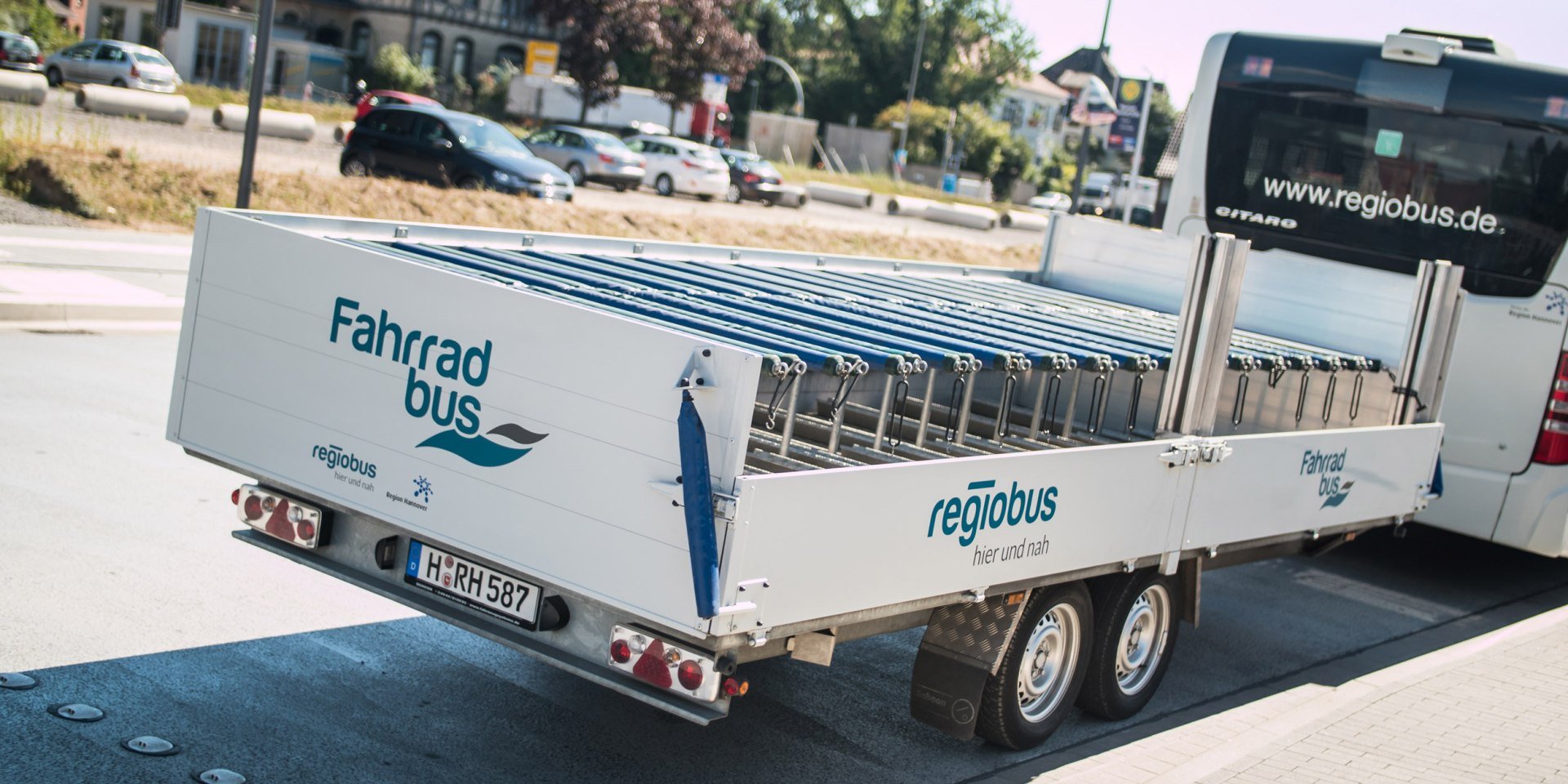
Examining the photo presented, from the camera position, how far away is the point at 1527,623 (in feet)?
32.3

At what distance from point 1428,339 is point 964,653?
14.9ft

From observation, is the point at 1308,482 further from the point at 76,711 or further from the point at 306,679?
the point at 76,711

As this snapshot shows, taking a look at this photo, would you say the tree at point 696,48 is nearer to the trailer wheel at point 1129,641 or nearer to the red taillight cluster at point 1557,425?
the red taillight cluster at point 1557,425

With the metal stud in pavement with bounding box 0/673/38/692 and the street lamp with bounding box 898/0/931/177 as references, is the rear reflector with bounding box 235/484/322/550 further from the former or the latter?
Result: the street lamp with bounding box 898/0/931/177

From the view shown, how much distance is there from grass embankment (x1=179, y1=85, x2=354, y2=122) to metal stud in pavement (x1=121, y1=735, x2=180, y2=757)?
39897 mm

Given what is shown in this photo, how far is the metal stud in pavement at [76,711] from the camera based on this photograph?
519 cm

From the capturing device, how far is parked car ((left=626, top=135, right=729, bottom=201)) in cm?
4053

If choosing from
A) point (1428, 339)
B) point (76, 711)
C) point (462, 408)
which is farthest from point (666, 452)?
point (1428, 339)

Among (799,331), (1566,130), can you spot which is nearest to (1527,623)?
(1566,130)

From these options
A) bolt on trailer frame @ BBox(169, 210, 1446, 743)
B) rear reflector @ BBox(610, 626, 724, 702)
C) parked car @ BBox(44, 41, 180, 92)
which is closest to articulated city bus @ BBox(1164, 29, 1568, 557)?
bolt on trailer frame @ BBox(169, 210, 1446, 743)

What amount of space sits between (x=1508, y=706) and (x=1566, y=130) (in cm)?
404

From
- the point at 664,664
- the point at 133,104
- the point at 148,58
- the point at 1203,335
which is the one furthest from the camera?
the point at 148,58

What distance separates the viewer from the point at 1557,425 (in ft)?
31.5

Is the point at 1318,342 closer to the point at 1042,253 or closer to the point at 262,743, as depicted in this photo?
the point at 1042,253
